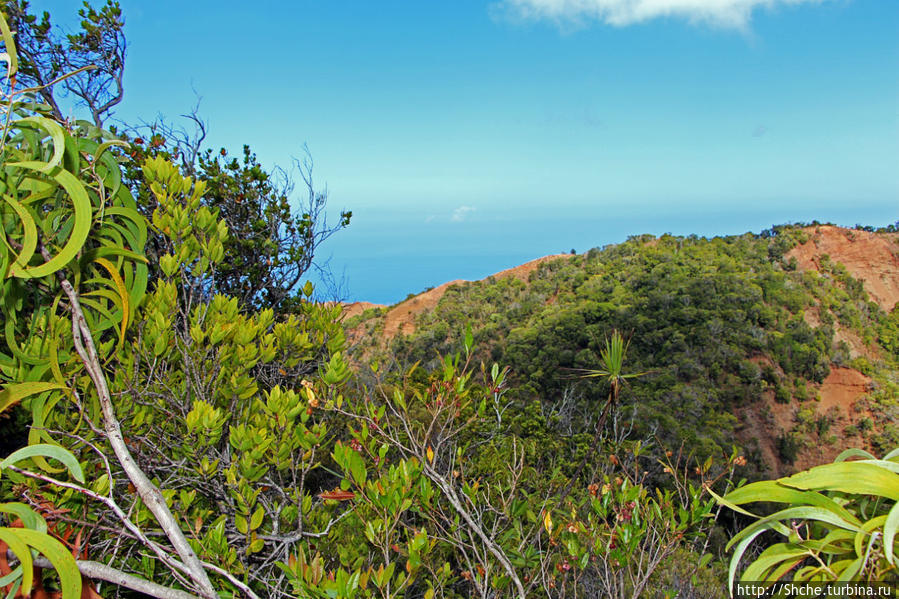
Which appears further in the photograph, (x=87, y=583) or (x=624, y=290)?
(x=624, y=290)

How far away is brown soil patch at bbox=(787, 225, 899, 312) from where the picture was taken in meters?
19.6

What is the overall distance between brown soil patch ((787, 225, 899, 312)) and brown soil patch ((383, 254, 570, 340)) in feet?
33.4

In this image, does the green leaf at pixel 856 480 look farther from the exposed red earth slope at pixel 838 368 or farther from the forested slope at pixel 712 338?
the exposed red earth slope at pixel 838 368

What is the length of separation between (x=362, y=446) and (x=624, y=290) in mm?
16169

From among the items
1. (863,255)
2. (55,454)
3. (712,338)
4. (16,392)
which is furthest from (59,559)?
(863,255)

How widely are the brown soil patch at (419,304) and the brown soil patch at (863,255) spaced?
1017 centimetres

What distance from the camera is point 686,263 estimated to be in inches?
712

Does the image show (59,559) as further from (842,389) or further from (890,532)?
(842,389)

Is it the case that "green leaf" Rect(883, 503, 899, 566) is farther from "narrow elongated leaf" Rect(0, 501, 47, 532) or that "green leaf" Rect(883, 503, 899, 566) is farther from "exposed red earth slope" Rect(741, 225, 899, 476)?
"exposed red earth slope" Rect(741, 225, 899, 476)

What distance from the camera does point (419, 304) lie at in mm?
22844

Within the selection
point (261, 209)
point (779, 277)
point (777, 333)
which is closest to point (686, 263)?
point (779, 277)

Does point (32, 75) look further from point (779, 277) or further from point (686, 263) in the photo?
point (779, 277)

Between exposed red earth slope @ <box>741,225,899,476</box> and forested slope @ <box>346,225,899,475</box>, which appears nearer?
forested slope @ <box>346,225,899,475</box>

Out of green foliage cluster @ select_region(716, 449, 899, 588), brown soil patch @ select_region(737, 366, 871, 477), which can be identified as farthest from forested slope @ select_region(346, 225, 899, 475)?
green foliage cluster @ select_region(716, 449, 899, 588)
